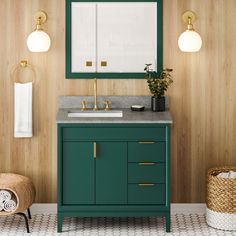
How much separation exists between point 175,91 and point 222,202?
98 cm

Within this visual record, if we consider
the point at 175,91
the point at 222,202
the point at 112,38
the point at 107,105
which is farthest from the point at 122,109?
the point at 222,202

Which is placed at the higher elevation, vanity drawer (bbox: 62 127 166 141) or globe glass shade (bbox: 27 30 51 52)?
globe glass shade (bbox: 27 30 51 52)

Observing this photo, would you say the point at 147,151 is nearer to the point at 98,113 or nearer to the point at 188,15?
the point at 98,113

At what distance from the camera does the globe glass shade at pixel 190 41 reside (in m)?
6.22

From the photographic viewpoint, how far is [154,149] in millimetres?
6047

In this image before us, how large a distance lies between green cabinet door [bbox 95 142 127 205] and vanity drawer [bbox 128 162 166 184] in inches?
2.3

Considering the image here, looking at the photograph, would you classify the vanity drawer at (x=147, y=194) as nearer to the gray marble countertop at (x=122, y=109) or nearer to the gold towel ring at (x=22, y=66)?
the gray marble countertop at (x=122, y=109)

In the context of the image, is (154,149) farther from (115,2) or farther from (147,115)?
(115,2)

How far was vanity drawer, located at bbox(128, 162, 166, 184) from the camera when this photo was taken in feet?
19.9

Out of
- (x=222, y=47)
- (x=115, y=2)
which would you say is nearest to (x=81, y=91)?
(x=115, y=2)

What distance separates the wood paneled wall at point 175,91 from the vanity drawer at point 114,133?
0.53 metres

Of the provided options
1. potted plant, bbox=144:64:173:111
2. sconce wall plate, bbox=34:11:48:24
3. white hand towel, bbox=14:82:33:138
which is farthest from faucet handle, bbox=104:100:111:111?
sconce wall plate, bbox=34:11:48:24

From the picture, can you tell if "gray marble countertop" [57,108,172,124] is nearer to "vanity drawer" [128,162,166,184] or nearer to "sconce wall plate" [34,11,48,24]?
"vanity drawer" [128,162,166,184]

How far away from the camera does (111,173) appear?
607 cm
